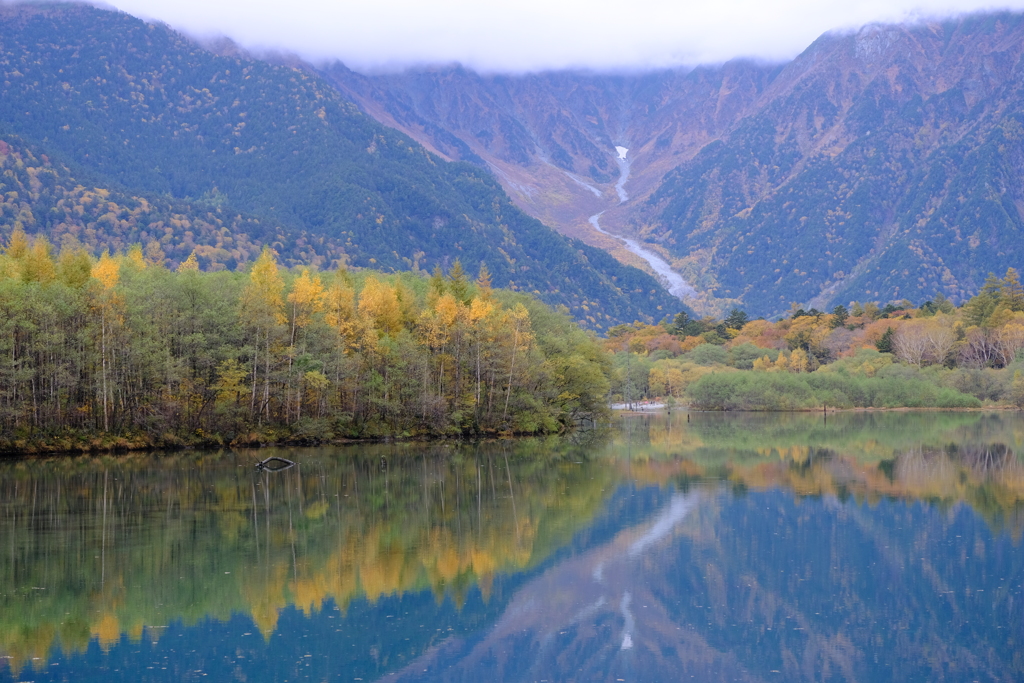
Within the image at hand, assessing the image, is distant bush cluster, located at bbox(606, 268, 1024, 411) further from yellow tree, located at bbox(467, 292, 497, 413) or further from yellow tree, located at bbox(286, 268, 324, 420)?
yellow tree, located at bbox(286, 268, 324, 420)

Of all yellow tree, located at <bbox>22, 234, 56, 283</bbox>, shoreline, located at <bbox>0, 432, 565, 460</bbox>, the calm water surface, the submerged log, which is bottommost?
the calm water surface

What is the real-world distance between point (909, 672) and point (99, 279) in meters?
41.4

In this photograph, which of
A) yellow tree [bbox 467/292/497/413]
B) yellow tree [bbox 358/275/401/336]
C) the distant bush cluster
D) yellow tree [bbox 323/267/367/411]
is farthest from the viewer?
the distant bush cluster

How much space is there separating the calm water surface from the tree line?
7.45 meters

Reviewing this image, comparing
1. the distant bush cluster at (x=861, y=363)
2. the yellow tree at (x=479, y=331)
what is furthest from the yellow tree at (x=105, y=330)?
the distant bush cluster at (x=861, y=363)

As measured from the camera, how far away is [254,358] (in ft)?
168

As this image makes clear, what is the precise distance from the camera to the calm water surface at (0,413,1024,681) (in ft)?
52.1

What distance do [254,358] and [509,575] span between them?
32.4m

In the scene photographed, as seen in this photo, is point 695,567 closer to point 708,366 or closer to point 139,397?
point 139,397

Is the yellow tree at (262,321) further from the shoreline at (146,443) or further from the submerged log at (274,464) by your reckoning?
the submerged log at (274,464)

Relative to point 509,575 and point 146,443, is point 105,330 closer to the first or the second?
point 146,443

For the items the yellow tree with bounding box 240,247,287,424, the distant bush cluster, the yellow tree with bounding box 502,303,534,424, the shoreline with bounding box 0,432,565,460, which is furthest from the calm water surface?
the distant bush cluster

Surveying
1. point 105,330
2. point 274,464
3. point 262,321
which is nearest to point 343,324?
point 262,321

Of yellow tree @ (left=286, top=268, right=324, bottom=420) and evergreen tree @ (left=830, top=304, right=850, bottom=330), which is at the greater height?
evergreen tree @ (left=830, top=304, right=850, bottom=330)
